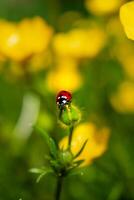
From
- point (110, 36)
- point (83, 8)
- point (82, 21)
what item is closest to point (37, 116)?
point (110, 36)

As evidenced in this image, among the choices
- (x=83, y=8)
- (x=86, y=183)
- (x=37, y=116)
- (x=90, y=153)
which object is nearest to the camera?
(x=90, y=153)

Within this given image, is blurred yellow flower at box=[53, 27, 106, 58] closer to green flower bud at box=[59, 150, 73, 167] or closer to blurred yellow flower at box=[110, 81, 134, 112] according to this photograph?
blurred yellow flower at box=[110, 81, 134, 112]

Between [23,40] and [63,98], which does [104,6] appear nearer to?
[23,40]

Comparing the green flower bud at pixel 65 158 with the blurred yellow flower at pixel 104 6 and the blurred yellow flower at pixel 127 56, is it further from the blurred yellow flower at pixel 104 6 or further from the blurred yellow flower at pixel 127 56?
the blurred yellow flower at pixel 104 6

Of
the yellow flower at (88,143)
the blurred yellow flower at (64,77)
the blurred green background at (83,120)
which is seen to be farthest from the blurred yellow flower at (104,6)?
the yellow flower at (88,143)

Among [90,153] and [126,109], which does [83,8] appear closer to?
[126,109]

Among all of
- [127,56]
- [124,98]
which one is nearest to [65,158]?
[124,98]
